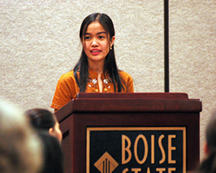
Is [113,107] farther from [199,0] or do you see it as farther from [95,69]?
[199,0]

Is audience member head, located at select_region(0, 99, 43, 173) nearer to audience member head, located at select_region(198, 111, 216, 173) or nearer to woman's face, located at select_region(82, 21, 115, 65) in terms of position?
audience member head, located at select_region(198, 111, 216, 173)

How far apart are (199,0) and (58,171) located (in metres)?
1.84

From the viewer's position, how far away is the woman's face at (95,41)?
1142 mm

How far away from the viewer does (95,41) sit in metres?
1.14

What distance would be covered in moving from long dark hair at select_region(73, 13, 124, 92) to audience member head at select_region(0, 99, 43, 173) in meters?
0.86

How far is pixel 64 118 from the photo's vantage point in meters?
0.81

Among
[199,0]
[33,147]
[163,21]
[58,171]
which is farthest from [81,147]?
[199,0]

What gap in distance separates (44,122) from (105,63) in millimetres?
710

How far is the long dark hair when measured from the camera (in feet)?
3.86

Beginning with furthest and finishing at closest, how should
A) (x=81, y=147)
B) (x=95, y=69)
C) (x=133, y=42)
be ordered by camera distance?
1. (x=133, y=42)
2. (x=95, y=69)
3. (x=81, y=147)

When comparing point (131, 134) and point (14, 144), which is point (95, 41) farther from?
point (14, 144)

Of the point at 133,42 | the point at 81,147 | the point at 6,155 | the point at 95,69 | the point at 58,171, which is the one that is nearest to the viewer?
the point at 6,155

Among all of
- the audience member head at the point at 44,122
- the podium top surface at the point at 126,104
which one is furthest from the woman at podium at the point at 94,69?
the audience member head at the point at 44,122

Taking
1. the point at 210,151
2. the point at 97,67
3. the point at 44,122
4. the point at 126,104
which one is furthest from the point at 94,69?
the point at 210,151
